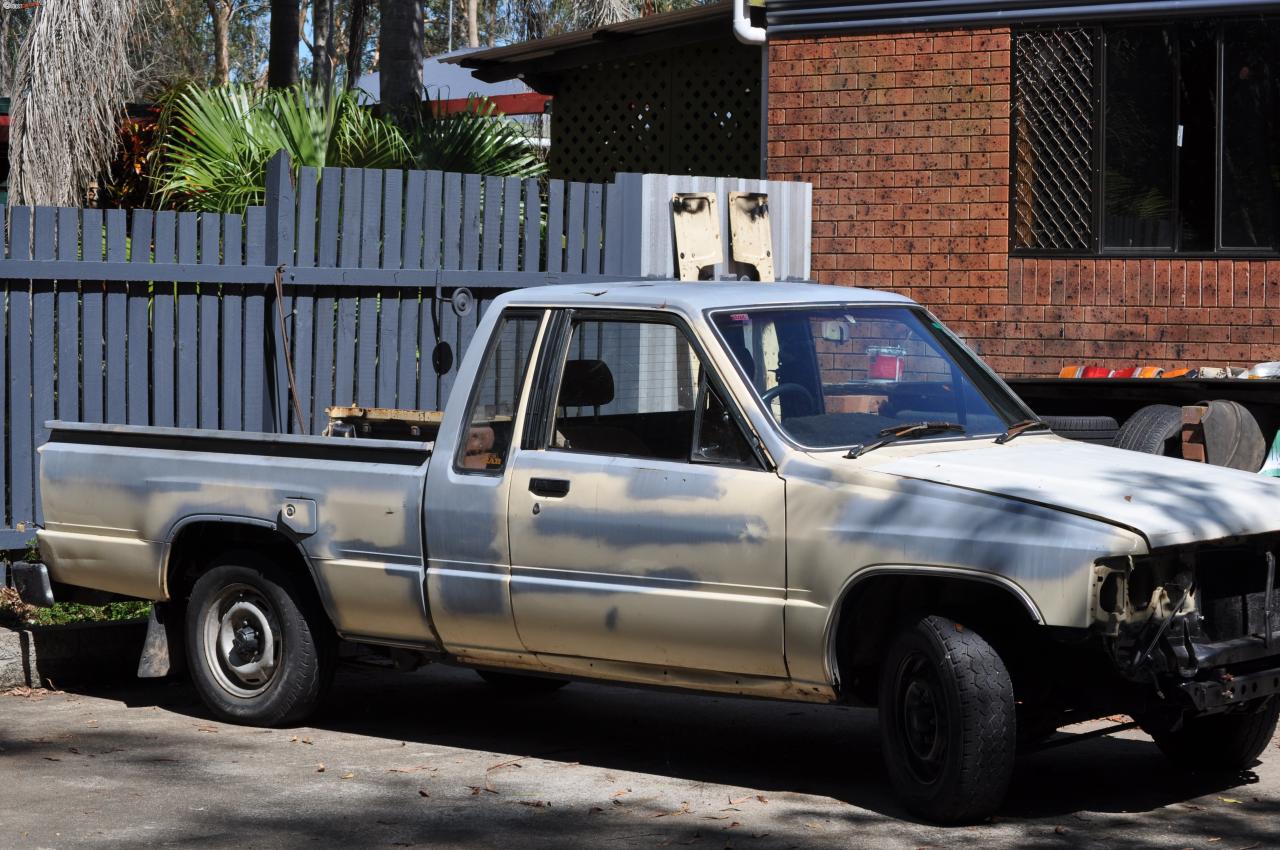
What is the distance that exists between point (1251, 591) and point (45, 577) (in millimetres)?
4839

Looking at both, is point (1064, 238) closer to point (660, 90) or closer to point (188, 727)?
point (660, 90)

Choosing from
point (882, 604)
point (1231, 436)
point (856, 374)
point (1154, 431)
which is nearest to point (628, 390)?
point (856, 374)

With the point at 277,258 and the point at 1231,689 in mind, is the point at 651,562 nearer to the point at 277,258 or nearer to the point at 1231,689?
the point at 1231,689

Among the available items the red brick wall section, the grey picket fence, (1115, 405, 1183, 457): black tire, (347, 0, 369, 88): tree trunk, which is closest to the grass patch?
the grey picket fence

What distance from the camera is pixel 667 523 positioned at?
21.0 ft

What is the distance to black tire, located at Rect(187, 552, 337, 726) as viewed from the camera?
24.6 ft

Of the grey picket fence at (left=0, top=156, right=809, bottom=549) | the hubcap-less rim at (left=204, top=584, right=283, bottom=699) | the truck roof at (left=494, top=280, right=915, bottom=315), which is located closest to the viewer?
the truck roof at (left=494, top=280, right=915, bottom=315)

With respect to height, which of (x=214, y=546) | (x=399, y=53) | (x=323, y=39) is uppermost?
(x=323, y=39)

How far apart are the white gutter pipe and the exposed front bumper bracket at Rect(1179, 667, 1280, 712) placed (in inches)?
349

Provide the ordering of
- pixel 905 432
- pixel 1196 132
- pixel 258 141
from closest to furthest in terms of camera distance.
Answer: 1. pixel 905 432
2. pixel 1196 132
3. pixel 258 141

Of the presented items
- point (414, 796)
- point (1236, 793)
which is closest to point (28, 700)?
point (414, 796)

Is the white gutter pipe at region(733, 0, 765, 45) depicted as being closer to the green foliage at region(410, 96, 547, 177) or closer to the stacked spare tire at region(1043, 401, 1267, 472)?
the green foliage at region(410, 96, 547, 177)

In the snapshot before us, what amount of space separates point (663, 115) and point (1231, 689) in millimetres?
11405

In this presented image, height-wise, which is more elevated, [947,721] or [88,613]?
[947,721]
